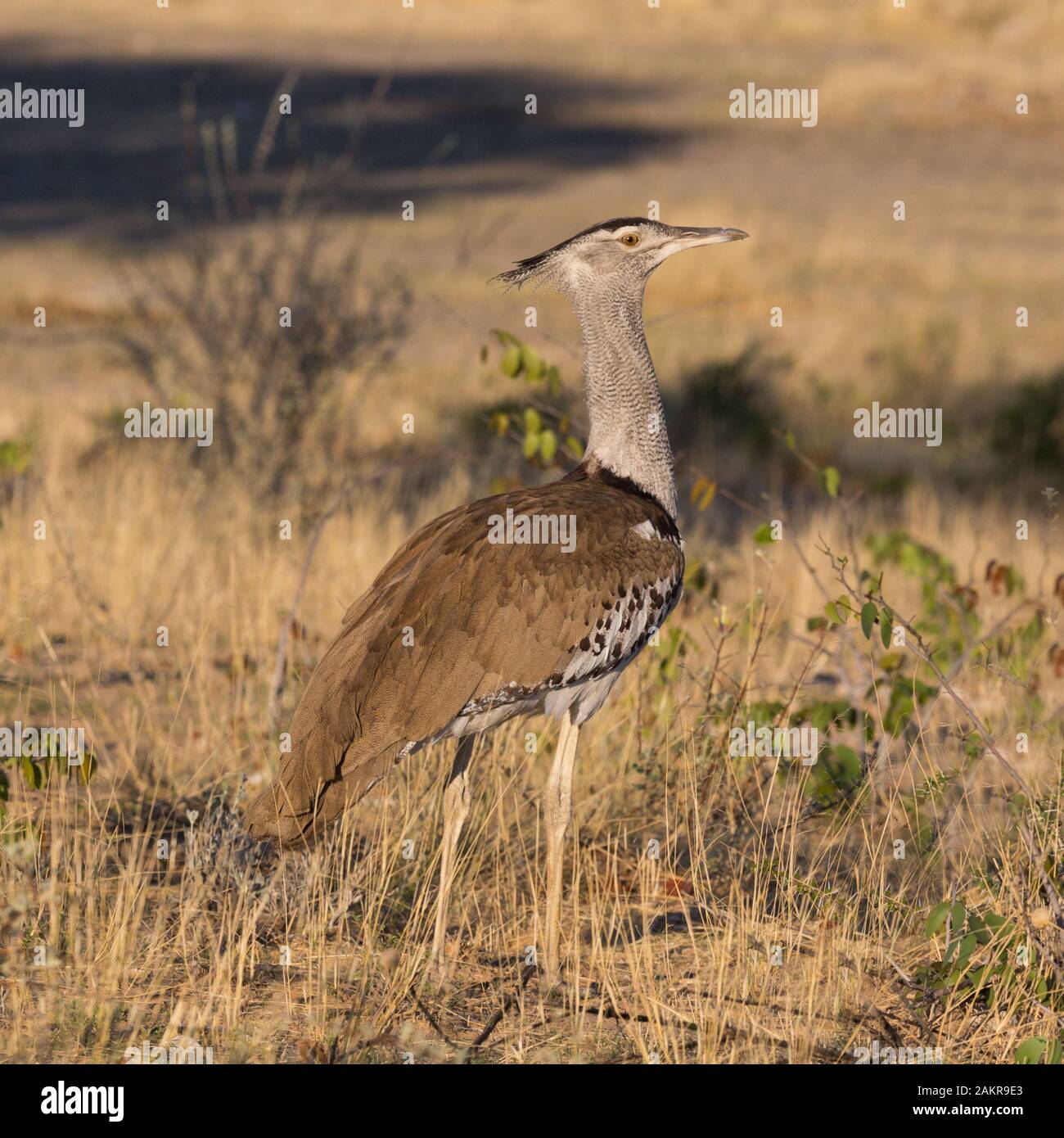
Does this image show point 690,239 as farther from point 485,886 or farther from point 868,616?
point 485,886

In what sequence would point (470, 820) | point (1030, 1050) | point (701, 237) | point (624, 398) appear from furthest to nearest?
point (470, 820) → point (701, 237) → point (624, 398) → point (1030, 1050)

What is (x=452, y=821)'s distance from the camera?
12.8ft

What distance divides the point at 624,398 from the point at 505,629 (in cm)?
78

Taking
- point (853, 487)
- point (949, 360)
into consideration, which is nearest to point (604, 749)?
point (853, 487)

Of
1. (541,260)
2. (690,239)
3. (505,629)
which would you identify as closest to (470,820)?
(505,629)

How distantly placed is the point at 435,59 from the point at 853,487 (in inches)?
883

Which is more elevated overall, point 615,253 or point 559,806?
point 615,253

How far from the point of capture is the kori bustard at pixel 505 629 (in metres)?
3.57

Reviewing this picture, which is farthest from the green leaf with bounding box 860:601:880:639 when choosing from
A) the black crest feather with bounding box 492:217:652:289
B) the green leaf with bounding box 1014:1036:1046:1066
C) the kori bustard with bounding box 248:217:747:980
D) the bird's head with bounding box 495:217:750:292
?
the black crest feather with bounding box 492:217:652:289

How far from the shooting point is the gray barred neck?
4.07m

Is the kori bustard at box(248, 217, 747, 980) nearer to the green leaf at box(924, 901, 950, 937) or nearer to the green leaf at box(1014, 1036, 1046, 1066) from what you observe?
the green leaf at box(924, 901, 950, 937)

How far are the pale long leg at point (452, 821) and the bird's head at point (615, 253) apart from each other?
1232mm

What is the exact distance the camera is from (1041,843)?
3.80 metres

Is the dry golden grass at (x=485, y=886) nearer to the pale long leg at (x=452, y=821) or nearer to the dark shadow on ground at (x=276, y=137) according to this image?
the pale long leg at (x=452, y=821)
